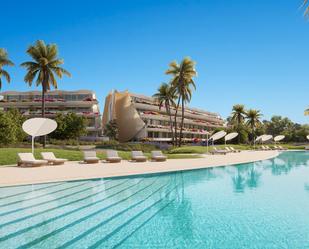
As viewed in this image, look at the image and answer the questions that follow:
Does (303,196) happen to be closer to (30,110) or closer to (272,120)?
(30,110)

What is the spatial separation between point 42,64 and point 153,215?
31847 millimetres

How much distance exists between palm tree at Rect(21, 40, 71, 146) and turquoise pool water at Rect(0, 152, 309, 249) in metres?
25.9

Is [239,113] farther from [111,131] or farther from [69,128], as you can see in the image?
[69,128]

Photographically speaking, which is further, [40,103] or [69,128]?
[40,103]

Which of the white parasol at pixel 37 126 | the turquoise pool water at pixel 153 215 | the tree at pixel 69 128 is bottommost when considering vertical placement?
the turquoise pool water at pixel 153 215

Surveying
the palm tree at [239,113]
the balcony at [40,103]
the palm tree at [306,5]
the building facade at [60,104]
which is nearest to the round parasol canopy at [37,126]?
the palm tree at [306,5]

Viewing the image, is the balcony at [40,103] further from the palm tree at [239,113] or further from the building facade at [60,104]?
the palm tree at [239,113]

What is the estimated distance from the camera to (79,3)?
21.0 meters

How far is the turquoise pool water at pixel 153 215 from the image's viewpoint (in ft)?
21.8

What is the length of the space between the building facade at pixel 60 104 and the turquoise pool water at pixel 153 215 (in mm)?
51855

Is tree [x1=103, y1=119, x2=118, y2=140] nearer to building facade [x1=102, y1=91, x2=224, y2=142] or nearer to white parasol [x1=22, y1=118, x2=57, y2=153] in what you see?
building facade [x1=102, y1=91, x2=224, y2=142]

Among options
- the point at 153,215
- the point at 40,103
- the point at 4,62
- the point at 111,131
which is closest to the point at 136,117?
the point at 111,131

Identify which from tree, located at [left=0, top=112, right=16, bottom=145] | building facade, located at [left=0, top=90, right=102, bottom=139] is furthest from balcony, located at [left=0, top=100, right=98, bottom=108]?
tree, located at [left=0, top=112, right=16, bottom=145]

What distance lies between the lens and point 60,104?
222ft
